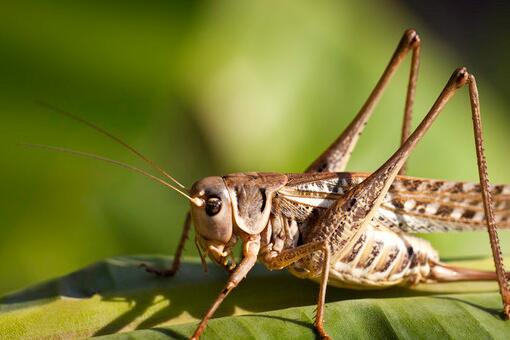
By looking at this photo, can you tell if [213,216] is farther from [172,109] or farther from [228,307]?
[172,109]

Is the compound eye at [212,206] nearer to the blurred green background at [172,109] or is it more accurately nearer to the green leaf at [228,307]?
the green leaf at [228,307]

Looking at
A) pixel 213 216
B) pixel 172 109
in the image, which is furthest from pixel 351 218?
pixel 172 109

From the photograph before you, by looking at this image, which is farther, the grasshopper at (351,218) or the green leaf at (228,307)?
the grasshopper at (351,218)

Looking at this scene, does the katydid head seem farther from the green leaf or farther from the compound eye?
the green leaf

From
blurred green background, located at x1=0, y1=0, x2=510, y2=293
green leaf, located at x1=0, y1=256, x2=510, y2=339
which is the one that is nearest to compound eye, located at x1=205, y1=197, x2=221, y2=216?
green leaf, located at x1=0, y1=256, x2=510, y2=339

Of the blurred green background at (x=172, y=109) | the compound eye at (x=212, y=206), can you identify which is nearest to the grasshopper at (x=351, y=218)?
the compound eye at (x=212, y=206)

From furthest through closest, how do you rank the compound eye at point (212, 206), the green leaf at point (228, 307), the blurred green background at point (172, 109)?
the blurred green background at point (172, 109)
the compound eye at point (212, 206)
the green leaf at point (228, 307)

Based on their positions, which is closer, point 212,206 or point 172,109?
point 212,206
